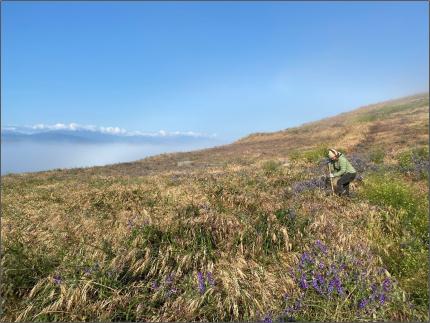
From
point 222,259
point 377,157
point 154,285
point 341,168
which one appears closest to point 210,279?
point 222,259

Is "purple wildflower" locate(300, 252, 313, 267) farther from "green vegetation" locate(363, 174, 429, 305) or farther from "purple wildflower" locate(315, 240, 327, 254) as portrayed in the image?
"green vegetation" locate(363, 174, 429, 305)

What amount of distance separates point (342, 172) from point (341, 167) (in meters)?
0.28

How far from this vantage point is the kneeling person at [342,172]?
13578mm

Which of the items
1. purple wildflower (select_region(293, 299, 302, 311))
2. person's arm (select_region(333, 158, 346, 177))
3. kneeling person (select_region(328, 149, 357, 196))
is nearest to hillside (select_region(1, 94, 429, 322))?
purple wildflower (select_region(293, 299, 302, 311))

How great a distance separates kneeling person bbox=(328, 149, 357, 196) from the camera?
44.5 feet

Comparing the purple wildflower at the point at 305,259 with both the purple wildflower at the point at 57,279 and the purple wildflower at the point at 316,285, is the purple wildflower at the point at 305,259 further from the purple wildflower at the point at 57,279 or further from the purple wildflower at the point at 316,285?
the purple wildflower at the point at 57,279

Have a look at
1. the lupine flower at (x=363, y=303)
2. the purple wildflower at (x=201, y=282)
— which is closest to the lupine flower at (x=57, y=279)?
the purple wildflower at (x=201, y=282)

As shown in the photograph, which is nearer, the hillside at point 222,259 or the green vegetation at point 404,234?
the hillside at point 222,259

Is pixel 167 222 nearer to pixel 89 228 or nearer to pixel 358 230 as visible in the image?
pixel 89 228

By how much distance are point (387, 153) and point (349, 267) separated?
56.6ft

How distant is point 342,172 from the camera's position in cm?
Result: 1382

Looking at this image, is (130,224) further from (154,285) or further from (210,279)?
(210,279)

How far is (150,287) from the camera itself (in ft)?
24.4

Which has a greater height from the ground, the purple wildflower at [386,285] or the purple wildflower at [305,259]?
the purple wildflower at [305,259]
